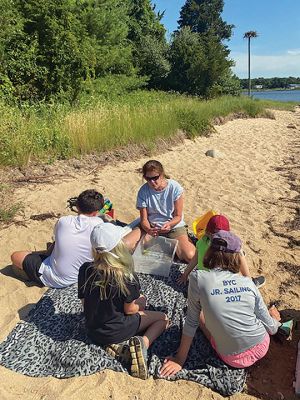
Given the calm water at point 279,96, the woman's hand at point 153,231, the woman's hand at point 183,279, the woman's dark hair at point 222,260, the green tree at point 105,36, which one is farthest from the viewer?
the calm water at point 279,96

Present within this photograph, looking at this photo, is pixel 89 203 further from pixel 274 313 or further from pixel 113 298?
pixel 274 313

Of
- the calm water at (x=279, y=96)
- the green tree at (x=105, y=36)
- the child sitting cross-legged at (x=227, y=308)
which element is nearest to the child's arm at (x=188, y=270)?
the child sitting cross-legged at (x=227, y=308)

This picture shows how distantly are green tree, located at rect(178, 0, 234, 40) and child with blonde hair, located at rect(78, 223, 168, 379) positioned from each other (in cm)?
5127

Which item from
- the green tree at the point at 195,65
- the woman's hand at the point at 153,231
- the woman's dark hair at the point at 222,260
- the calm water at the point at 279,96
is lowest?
the calm water at the point at 279,96

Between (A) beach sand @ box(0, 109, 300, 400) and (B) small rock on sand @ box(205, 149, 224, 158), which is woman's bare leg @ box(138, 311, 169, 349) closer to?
(A) beach sand @ box(0, 109, 300, 400)

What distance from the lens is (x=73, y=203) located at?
5410mm

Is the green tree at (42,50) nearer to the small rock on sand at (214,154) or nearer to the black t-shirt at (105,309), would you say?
the small rock on sand at (214,154)

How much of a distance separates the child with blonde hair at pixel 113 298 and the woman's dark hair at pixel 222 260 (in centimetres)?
57

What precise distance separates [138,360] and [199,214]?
11.3 ft

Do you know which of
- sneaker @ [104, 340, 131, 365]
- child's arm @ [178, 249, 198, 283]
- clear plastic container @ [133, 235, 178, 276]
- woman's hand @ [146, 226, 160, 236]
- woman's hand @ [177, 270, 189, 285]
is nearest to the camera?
sneaker @ [104, 340, 131, 365]

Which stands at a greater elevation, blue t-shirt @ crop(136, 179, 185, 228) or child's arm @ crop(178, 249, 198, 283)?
blue t-shirt @ crop(136, 179, 185, 228)

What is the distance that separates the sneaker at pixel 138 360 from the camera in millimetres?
2691

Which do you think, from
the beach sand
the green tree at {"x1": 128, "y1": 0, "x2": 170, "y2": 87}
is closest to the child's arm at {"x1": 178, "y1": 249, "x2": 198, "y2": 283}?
the beach sand

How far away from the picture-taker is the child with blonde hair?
2621 mm
